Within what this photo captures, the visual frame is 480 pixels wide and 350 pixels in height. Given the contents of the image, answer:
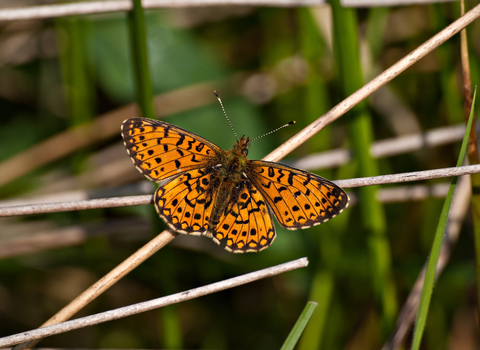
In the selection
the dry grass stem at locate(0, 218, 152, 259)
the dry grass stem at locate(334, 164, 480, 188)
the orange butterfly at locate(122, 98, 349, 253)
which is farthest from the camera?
the dry grass stem at locate(0, 218, 152, 259)

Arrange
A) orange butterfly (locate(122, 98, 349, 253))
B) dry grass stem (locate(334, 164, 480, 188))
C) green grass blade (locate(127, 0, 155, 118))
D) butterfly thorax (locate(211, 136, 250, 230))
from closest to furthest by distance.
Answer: dry grass stem (locate(334, 164, 480, 188)) → green grass blade (locate(127, 0, 155, 118)) → orange butterfly (locate(122, 98, 349, 253)) → butterfly thorax (locate(211, 136, 250, 230))

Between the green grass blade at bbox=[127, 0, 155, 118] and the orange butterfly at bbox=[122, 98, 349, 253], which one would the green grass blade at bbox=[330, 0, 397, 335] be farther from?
the green grass blade at bbox=[127, 0, 155, 118]

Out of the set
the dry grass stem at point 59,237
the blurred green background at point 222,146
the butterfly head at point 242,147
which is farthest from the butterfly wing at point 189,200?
the dry grass stem at point 59,237

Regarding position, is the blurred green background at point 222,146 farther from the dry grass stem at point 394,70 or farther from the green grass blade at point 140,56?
the green grass blade at point 140,56

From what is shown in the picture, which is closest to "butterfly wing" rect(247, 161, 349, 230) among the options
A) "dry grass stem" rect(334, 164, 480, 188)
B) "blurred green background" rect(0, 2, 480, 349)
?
"dry grass stem" rect(334, 164, 480, 188)

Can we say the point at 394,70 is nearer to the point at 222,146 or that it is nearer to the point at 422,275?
the point at 422,275

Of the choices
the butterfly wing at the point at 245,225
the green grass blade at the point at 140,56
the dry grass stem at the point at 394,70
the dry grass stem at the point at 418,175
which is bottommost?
the butterfly wing at the point at 245,225

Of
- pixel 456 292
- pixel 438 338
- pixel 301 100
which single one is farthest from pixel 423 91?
pixel 438 338
